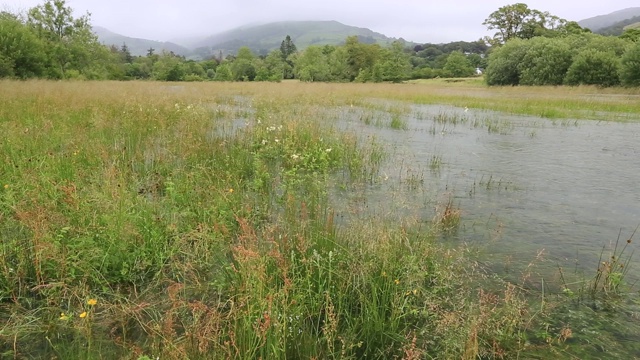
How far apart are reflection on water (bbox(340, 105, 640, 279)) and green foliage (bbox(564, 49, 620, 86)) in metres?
31.4

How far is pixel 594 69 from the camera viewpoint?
3881 centimetres

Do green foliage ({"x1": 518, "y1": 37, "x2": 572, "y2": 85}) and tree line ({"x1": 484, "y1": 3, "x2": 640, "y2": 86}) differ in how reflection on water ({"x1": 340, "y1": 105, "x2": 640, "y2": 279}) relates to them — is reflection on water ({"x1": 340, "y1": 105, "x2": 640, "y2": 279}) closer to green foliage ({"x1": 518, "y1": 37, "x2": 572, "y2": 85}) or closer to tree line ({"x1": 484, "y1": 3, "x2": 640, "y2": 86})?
tree line ({"x1": 484, "y1": 3, "x2": 640, "y2": 86})

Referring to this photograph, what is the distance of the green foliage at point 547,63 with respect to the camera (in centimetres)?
4275

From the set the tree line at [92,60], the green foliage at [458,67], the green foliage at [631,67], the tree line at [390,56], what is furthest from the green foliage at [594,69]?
the green foliage at [458,67]

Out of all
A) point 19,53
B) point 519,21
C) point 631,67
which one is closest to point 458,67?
point 519,21

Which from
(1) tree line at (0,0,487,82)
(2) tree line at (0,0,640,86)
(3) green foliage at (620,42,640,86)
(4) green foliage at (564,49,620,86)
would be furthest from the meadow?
(4) green foliage at (564,49,620,86)

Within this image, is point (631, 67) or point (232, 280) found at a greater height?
point (631, 67)

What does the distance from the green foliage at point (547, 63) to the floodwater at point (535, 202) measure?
35.8m

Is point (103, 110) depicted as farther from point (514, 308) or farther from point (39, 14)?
point (39, 14)

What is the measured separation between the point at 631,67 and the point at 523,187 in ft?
121

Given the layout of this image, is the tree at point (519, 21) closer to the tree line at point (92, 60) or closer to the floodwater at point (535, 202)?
the tree line at point (92, 60)

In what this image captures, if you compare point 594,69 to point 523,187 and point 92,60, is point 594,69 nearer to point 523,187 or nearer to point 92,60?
point 523,187

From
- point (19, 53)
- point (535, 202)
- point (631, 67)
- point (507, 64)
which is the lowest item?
point (535, 202)

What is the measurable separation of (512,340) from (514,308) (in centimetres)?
24
